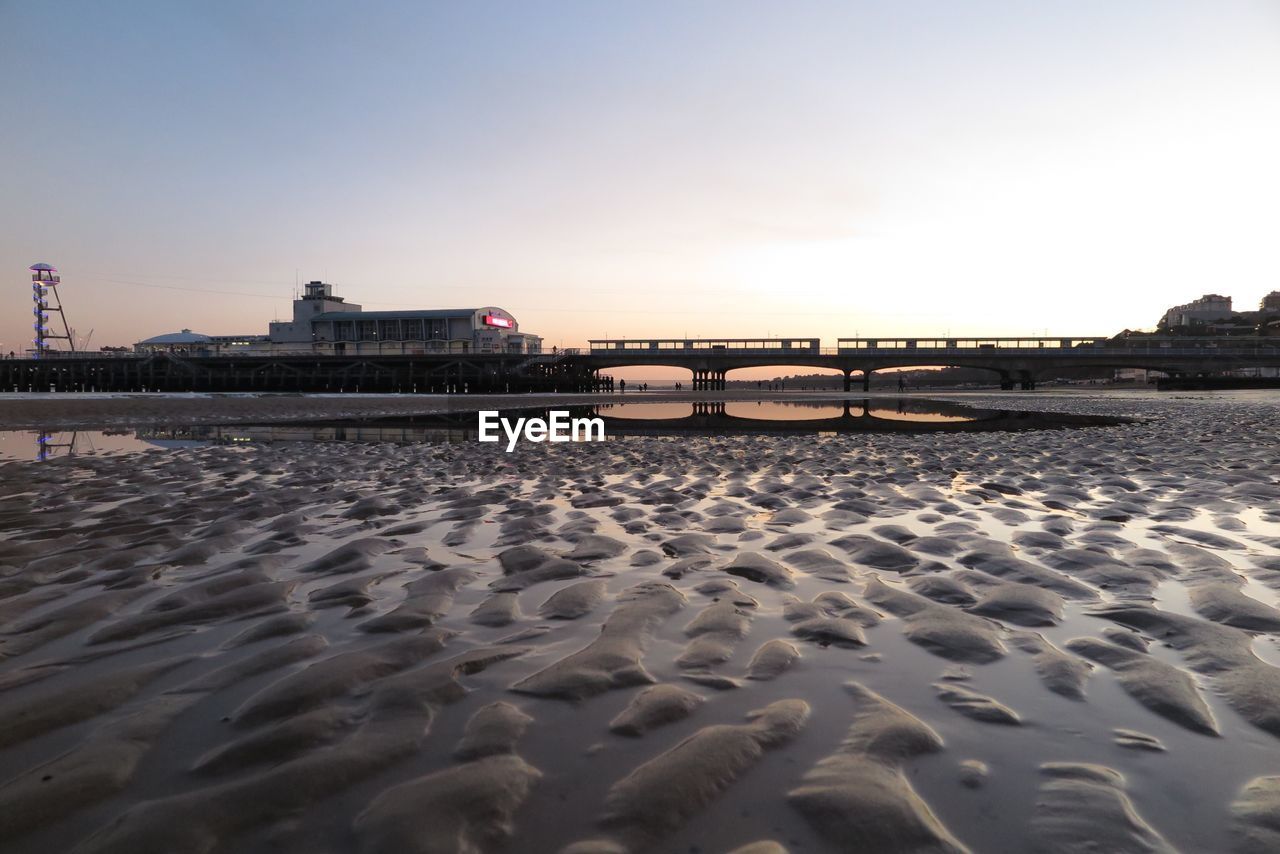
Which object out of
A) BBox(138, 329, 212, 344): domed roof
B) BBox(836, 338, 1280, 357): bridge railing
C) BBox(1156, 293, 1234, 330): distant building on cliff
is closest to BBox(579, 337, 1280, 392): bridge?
BBox(836, 338, 1280, 357): bridge railing

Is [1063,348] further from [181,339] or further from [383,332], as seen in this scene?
[181,339]

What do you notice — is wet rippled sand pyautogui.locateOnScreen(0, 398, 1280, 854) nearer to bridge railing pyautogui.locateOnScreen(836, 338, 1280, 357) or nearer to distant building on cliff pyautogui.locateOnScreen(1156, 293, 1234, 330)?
bridge railing pyautogui.locateOnScreen(836, 338, 1280, 357)

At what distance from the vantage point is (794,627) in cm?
372

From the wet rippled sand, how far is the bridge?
7916 cm

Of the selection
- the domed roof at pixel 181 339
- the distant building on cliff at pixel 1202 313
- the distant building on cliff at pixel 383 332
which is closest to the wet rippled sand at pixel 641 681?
the distant building on cliff at pixel 383 332

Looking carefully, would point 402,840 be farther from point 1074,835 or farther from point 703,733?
point 1074,835

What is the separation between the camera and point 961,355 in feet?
269

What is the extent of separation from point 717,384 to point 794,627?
97836 millimetres

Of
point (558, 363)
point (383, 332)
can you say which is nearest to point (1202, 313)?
point (558, 363)

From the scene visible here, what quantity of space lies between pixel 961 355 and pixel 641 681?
90.6 meters

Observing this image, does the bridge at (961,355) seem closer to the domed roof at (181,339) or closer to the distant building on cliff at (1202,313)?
the domed roof at (181,339)

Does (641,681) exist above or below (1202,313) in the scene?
below

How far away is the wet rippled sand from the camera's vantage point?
1969 millimetres

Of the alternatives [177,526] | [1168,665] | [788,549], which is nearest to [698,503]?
[788,549]
